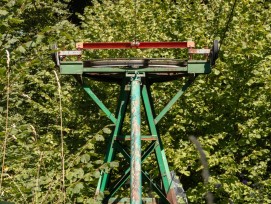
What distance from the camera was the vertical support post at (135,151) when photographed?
3.29m

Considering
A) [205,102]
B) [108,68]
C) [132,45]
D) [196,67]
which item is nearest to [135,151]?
[108,68]

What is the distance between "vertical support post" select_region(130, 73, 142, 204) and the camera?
3.29m

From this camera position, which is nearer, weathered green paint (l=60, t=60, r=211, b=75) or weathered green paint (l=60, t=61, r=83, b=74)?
weathered green paint (l=60, t=60, r=211, b=75)

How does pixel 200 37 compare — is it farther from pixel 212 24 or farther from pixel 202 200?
pixel 202 200

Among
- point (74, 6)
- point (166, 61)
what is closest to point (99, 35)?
point (166, 61)

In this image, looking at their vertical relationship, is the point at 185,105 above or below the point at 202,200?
above

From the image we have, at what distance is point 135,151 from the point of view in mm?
3775

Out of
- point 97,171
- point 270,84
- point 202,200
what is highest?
point 270,84

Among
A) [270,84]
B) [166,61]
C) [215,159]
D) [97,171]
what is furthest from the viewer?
[270,84]

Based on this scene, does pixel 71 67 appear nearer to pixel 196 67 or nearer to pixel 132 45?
pixel 132 45

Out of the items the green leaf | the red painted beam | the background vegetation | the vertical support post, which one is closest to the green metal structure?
the red painted beam

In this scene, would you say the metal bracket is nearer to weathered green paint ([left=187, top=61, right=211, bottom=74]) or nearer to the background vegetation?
weathered green paint ([left=187, top=61, right=211, bottom=74])

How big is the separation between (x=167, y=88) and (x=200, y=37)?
1091 mm

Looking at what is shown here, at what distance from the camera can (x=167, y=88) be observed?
9609 millimetres
